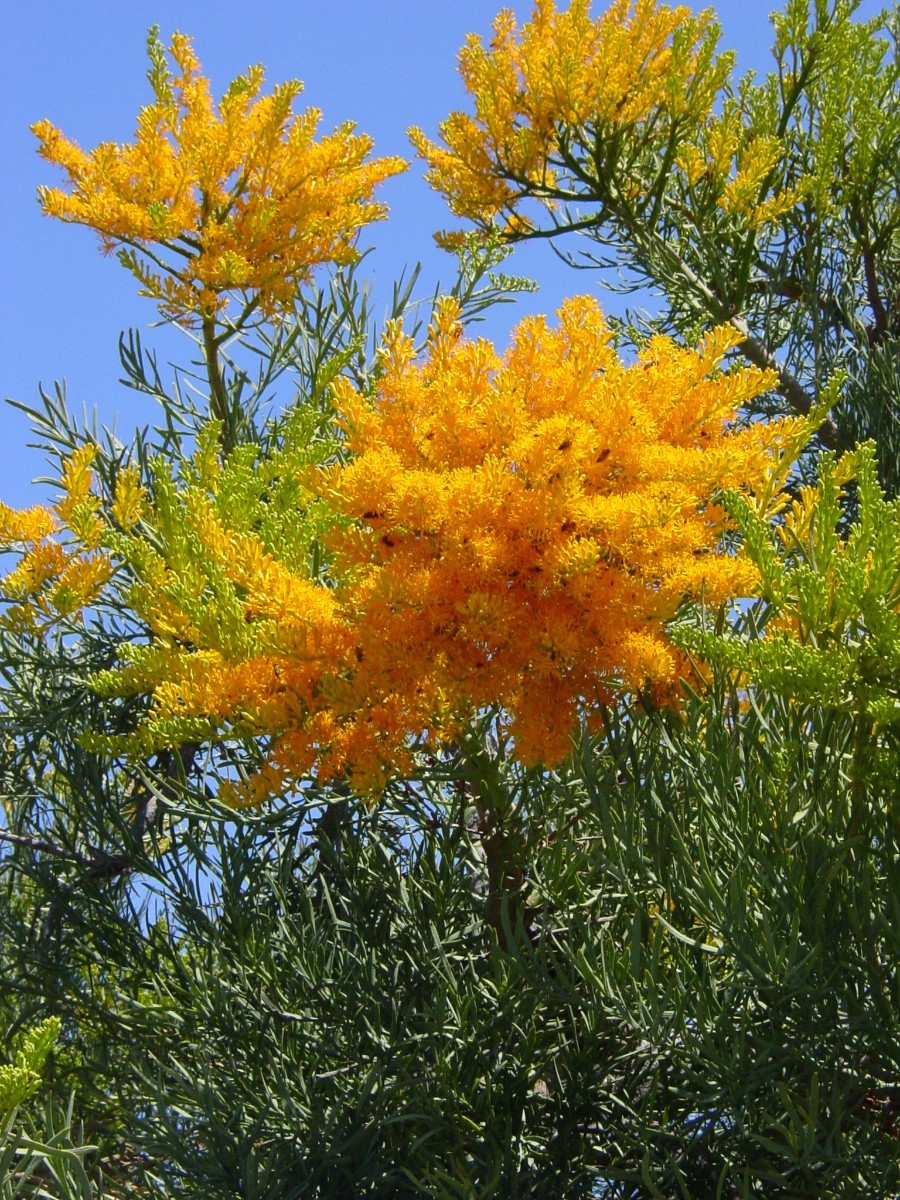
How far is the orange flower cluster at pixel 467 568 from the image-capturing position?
2377mm

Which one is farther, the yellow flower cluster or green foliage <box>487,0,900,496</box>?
green foliage <box>487,0,900,496</box>

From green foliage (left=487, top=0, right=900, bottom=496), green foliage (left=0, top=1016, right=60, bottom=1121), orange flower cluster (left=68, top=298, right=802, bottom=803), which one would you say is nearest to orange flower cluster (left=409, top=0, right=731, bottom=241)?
green foliage (left=487, top=0, right=900, bottom=496)

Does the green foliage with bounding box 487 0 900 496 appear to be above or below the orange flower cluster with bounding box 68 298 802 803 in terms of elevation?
above

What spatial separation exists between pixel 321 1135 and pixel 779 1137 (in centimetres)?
102

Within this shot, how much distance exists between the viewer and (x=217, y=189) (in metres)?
3.69

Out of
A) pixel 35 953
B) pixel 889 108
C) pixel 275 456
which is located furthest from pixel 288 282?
pixel 889 108

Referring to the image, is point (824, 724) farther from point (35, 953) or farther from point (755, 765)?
point (35, 953)

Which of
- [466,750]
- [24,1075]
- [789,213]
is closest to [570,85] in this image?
[789,213]

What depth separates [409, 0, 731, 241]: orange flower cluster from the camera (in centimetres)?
469

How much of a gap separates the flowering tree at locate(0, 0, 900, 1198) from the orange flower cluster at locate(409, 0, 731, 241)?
3.28 ft


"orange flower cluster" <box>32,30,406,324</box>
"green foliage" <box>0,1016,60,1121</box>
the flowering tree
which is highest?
"orange flower cluster" <box>32,30,406,324</box>

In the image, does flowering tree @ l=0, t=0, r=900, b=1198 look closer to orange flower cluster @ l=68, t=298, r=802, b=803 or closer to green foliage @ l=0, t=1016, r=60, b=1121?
orange flower cluster @ l=68, t=298, r=802, b=803

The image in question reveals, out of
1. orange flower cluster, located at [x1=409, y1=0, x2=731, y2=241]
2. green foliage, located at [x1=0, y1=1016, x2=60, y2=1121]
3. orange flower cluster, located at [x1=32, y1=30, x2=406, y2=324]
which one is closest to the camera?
green foliage, located at [x1=0, y1=1016, x2=60, y2=1121]

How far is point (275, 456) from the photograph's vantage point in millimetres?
2893
